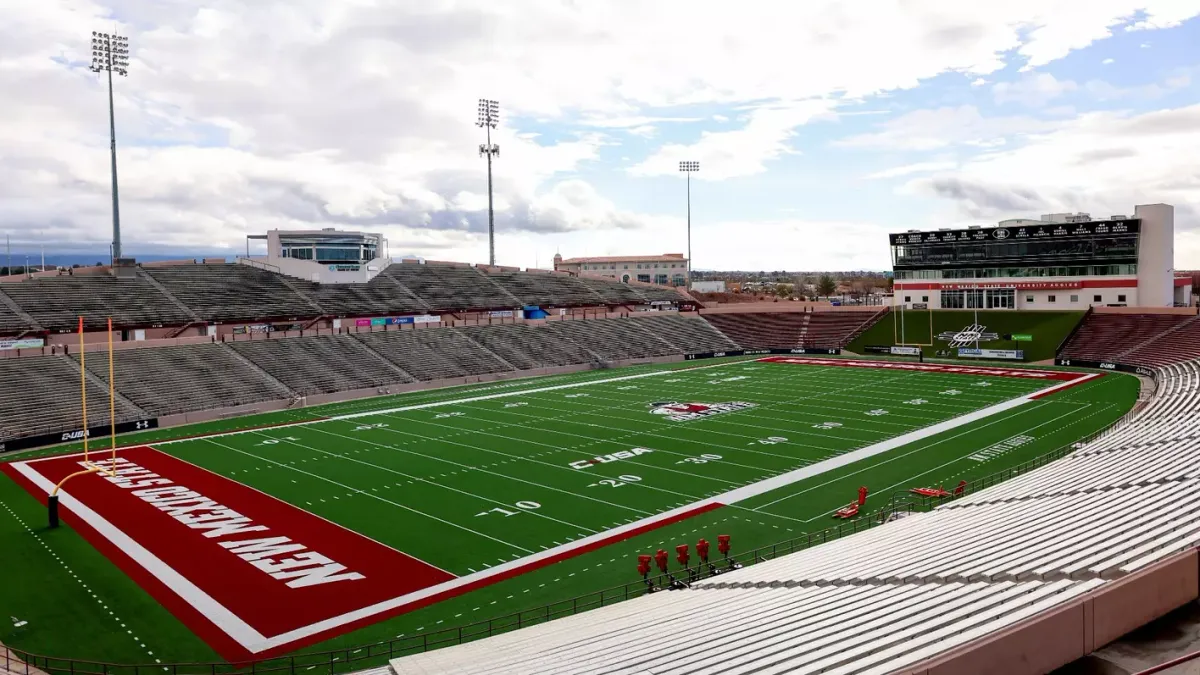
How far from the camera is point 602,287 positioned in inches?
3120

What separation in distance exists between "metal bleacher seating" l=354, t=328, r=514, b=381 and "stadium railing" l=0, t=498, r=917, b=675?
3549cm

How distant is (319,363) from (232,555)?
30.5 metres

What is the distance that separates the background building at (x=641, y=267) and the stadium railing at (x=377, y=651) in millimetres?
107681

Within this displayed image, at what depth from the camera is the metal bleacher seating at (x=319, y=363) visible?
4547cm

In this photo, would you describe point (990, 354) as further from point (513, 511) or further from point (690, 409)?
point (513, 511)

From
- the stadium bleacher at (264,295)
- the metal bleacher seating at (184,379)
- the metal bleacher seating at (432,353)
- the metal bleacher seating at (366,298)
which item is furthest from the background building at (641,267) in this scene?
the metal bleacher seating at (184,379)

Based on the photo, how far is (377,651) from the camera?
1396cm

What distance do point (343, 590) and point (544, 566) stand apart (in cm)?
419

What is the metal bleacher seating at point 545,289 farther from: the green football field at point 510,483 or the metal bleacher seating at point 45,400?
the metal bleacher seating at point 45,400

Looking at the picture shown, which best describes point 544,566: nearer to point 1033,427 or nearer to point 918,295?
point 1033,427

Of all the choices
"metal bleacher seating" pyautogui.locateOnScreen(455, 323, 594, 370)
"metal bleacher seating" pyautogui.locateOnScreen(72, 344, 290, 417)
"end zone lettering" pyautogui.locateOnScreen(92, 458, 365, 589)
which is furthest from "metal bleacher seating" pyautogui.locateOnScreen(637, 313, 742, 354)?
"end zone lettering" pyautogui.locateOnScreen(92, 458, 365, 589)

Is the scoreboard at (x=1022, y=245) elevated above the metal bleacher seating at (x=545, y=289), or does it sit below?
above

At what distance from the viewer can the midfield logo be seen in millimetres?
59547

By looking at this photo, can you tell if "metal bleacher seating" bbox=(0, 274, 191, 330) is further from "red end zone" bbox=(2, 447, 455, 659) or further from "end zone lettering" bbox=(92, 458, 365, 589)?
"red end zone" bbox=(2, 447, 455, 659)
